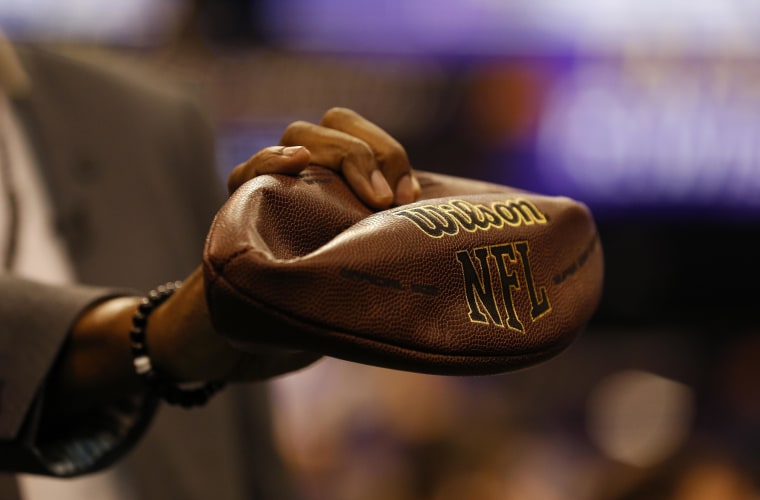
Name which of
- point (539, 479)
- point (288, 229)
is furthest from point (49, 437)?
point (539, 479)

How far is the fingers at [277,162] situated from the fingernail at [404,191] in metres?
0.05

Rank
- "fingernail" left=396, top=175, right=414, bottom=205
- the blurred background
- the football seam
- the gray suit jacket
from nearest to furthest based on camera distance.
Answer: the football seam, "fingernail" left=396, top=175, right=414, bottom=205, the gray suit jacket, the blurred background

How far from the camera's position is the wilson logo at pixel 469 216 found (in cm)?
34

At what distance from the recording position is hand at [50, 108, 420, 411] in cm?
36

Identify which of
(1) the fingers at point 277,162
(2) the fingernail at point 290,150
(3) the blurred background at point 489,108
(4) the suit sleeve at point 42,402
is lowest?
(3) the blurred background at point 489,108

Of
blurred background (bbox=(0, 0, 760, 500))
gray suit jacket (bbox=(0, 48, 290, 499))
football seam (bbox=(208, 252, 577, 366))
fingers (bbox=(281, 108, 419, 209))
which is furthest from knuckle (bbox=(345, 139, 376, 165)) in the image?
blurred background (bbox=(0, 0, 760, 500))

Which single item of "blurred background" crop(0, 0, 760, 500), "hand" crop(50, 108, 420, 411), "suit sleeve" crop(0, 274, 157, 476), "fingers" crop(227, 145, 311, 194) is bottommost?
"blurred background" crop(0, 0, 760, 500)

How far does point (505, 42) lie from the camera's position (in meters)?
1.72

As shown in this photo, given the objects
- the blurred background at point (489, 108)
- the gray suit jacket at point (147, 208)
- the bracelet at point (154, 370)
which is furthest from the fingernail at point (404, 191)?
the blurred background at point (489, 108)

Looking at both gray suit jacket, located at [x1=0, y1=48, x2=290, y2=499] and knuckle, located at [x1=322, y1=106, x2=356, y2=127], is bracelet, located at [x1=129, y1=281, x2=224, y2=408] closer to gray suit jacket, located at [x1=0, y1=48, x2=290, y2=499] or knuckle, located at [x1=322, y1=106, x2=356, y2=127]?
knuckle, located at [x1=322, y1=106, x2=356, y2=127]

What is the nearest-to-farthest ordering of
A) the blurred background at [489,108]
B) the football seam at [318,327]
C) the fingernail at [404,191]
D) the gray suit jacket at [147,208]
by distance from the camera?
the football seam at [318,327], the fingernail at [404,191], the gray suit jacket at [147,208], the blurred background at [489,108]

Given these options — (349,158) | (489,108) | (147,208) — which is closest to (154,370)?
(349,158)

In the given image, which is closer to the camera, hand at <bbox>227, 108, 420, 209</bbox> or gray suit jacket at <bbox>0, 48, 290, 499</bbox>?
hand at <bbox>227, 108, 420, 209</bbox>

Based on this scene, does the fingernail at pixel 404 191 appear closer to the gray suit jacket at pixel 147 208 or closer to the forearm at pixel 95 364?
the forearm at pixel 95 364
